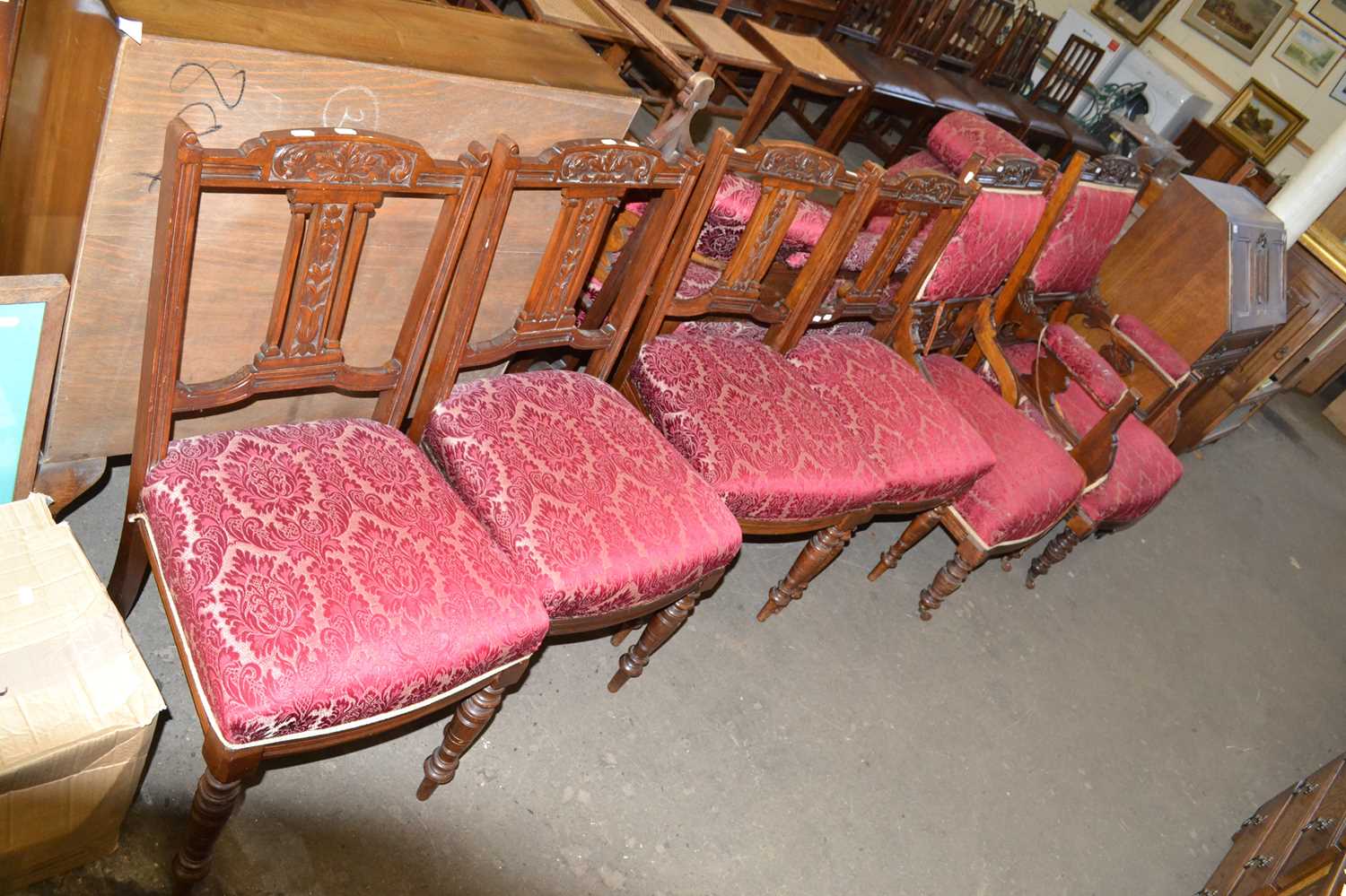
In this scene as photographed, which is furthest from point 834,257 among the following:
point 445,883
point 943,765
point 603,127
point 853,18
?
point 853,18

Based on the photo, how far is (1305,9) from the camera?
6.15 m

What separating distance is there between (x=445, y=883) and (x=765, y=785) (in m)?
0.69

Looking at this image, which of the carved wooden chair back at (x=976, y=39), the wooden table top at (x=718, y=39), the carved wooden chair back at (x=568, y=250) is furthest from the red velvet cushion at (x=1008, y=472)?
the carved wooden chair back at (x=976, y=39)

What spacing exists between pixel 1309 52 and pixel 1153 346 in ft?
15.1

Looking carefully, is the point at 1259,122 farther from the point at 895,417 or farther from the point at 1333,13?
the point at 895,417

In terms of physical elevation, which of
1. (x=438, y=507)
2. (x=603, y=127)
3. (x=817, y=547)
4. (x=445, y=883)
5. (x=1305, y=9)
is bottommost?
(x=445, y=883)

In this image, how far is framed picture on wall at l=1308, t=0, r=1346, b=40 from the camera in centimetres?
603

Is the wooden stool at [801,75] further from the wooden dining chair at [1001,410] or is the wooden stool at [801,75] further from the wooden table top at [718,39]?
the wooden dining chair at [1001,410]

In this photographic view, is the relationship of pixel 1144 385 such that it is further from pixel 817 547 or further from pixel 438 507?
pixel 438 507

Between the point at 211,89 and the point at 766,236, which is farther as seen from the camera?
the point at 766,236

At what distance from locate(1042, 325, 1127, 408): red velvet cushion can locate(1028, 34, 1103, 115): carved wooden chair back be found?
11.5 ft

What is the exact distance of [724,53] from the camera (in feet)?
12.3

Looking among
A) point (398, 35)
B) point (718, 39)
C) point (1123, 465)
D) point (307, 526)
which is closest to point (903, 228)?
point (1123, 465)

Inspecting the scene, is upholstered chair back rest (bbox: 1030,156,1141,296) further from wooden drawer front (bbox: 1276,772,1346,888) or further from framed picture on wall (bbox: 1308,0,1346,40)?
framed picture on wall (bbox: 1308,0,1346,40)
